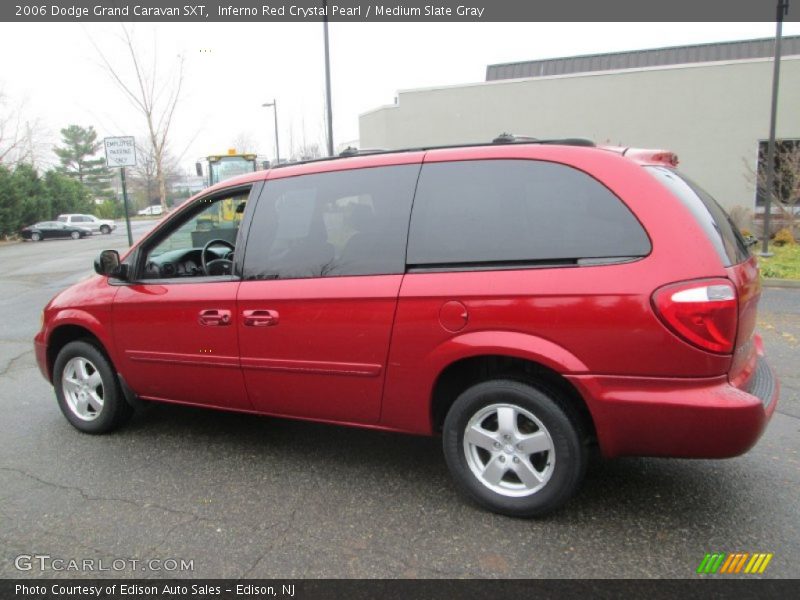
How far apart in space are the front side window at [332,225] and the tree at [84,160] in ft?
261

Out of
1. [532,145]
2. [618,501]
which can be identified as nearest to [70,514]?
[618,501]

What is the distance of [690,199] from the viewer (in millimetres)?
2756

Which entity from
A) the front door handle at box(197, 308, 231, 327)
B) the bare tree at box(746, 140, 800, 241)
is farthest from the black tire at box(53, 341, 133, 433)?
the bare tree at box(746, 140, 800, 241)

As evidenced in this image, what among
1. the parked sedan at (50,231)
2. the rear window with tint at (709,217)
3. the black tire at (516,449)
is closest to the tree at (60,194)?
the parked sedan at (50,231)

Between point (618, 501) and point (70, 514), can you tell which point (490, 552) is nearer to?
point (618, 501)

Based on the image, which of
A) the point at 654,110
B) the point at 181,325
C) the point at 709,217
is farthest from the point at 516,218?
the point at 654,110

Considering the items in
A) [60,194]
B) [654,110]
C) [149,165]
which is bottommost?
[60,194]

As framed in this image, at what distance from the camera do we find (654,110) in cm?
1769

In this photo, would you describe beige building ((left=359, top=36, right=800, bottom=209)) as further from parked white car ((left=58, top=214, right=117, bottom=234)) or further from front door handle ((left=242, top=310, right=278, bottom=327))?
parked white car ((left=58, top=214, right=117, bottom=234))

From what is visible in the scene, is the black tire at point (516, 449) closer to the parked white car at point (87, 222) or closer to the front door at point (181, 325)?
the front door at point (181, 325)

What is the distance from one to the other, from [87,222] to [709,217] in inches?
1669

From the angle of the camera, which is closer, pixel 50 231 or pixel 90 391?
pixel 90 391

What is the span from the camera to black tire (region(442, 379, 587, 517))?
107 inches
